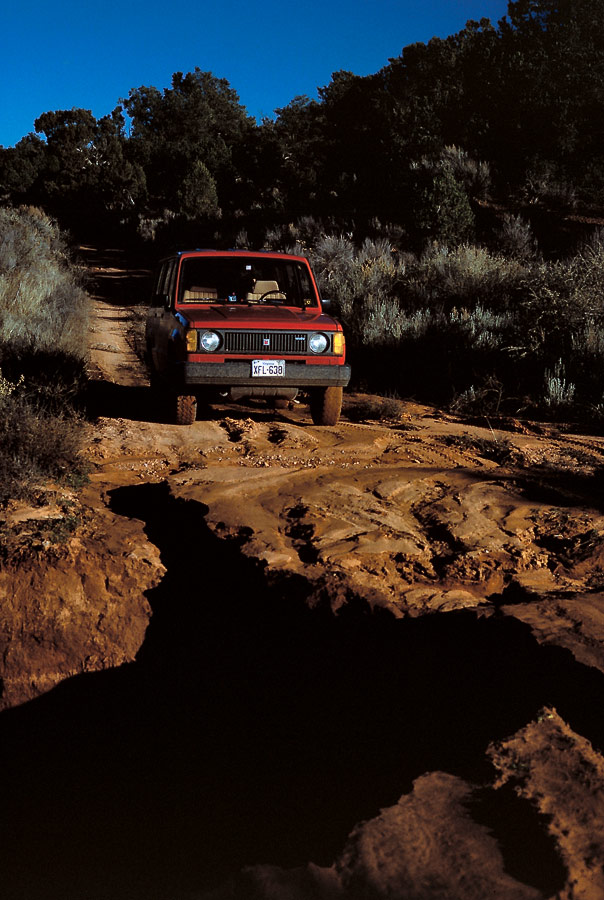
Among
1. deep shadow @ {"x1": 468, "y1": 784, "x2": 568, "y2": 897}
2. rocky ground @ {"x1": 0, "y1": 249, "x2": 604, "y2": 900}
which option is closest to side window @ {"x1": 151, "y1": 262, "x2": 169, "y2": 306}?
rocky ground @ {"x1": 0, "y1": 249, "x2": 604, "y2": 900}

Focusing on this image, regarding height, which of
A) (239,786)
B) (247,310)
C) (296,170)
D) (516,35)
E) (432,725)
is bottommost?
(239,786)

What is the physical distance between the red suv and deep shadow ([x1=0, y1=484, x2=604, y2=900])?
2.65m

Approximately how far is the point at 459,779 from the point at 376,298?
38.1 ft

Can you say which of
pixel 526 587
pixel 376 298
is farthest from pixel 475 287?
pixel 526 587

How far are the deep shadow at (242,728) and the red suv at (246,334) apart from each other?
8.70 feet

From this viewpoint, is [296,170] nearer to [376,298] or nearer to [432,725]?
[376,298]

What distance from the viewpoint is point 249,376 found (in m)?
6.72

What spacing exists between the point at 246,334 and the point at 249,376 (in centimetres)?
39

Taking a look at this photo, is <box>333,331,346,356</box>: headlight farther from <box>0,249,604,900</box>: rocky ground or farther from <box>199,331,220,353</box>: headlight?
<box>0,249,604,900</box>: rocky ground

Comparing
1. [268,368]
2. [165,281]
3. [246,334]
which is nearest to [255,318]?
[246,334]

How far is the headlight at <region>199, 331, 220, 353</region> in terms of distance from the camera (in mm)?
6629

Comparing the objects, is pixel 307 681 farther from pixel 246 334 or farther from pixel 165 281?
pixel 165 281

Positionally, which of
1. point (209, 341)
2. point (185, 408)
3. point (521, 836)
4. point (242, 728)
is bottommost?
point (242, 728)

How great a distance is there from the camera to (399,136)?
91.8 feet
